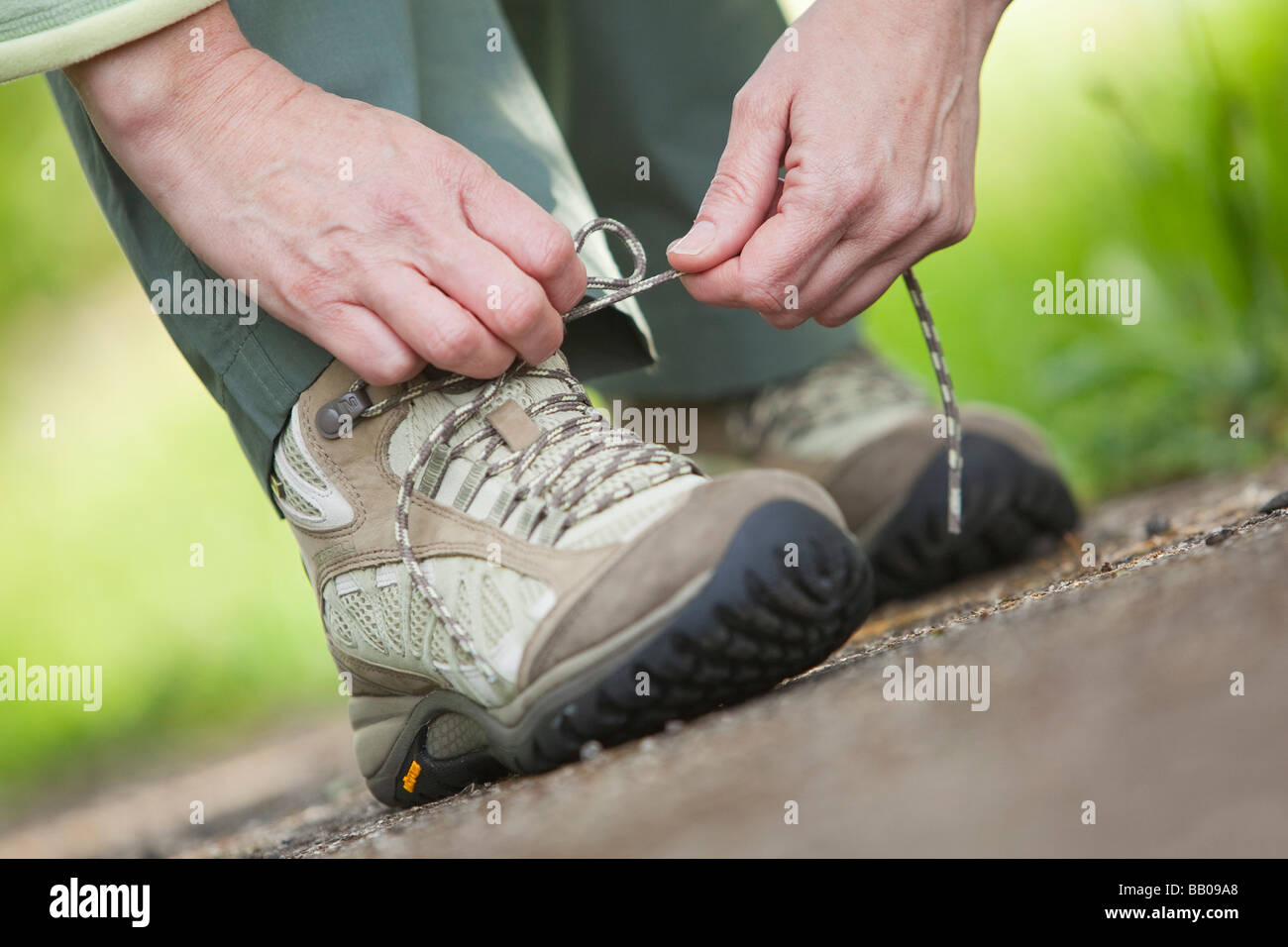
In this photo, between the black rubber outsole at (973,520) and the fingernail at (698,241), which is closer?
the fingernail at (698,241)

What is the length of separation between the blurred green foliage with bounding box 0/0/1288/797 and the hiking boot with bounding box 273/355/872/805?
1.23 metres

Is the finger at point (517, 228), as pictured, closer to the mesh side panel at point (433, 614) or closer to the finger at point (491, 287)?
the finger at point (491, 287)

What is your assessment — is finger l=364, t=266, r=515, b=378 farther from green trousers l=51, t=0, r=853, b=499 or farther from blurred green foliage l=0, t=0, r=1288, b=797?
blurred green foliage l=0, t=0, r=1288, b=797

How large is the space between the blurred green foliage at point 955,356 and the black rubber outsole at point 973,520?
0.57 m

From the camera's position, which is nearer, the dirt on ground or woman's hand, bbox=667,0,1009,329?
the dirt on ground

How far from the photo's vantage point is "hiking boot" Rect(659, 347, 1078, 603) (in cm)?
137

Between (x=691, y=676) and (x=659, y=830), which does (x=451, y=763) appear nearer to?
(x=691, y=676)

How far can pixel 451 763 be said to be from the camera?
0.97 meters

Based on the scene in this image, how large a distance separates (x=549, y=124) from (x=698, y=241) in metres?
0.26
